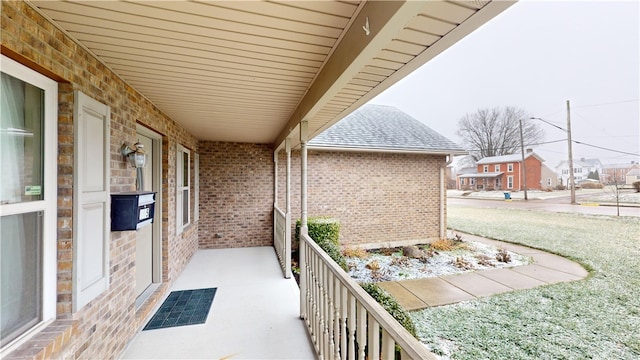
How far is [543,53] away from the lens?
16672 mm

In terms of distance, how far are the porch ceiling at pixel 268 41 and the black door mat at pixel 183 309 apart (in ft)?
8.61

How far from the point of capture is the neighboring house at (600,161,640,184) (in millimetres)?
9812

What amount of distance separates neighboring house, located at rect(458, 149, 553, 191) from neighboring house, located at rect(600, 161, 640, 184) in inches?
491

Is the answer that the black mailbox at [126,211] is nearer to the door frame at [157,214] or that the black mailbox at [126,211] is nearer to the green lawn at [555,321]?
the door frame at [157,214]

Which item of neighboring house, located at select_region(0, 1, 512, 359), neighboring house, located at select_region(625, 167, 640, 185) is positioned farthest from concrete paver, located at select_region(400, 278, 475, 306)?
neighboring house, located at select_region(625, 167, 640, 185)

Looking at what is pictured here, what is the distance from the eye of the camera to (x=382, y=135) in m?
8.04

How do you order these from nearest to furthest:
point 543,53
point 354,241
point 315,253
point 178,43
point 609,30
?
point 178,43 < point 315,253 < point 354,241 < point 609,30 < point 543,53

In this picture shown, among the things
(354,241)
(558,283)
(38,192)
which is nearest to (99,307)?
(38,192)

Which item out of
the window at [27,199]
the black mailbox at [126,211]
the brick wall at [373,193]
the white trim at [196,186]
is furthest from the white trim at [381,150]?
the window at [27,199]

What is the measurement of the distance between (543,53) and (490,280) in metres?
19.2

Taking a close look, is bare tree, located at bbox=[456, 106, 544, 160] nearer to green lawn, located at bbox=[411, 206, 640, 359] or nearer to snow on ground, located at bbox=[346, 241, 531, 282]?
snow on ground, located at bbox=[346, 241, 531, 282]

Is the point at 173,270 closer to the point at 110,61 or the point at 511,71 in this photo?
the point at 110,61

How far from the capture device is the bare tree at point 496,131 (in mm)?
21266

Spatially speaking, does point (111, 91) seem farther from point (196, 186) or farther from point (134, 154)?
point (196, 186)
